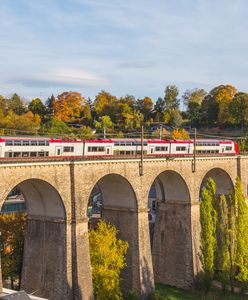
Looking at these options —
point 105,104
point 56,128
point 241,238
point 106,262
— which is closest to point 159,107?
point 105,104

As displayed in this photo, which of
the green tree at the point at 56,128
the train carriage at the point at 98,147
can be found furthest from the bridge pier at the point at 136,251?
the green tree at the point at 56,128

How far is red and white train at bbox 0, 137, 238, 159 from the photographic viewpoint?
3426 cm

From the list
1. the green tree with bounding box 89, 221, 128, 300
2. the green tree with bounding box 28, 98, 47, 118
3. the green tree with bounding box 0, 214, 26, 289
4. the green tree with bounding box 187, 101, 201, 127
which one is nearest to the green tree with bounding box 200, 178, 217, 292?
the green tree with bounding box 89, 221, 128, 300

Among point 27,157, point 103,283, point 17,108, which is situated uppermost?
point 17,108

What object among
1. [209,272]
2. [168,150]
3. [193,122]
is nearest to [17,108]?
[193,122]

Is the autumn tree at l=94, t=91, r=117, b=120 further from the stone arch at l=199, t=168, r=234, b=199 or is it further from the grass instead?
the grass

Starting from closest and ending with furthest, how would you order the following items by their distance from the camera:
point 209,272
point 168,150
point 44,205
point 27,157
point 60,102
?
point 27,157, point 44,205, point 209,272, point 168,150, point 60,102

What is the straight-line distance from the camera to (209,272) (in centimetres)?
4422

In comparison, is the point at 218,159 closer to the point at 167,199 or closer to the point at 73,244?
the point at 167,199

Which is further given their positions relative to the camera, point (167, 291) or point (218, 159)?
point (218, 159)

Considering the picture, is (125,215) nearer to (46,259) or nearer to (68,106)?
(46,259)

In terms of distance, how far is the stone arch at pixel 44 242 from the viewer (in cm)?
3531

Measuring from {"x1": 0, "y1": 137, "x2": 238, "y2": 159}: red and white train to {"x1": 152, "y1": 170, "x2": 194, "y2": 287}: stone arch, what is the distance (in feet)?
10.3

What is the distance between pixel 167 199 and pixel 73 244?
16.6m
